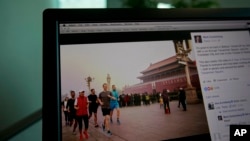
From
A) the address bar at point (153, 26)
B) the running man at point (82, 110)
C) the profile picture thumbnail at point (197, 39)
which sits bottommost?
the running man at point (82, 110)

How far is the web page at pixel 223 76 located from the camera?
1.26 ft

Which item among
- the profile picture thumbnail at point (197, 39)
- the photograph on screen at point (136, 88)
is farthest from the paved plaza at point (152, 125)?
the profile picture thumbnail at point (197, 39)

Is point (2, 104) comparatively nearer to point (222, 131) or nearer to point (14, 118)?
point (14, 118)

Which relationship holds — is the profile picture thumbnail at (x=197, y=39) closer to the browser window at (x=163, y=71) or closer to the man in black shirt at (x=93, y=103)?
the browser window at (x=163, y=71)

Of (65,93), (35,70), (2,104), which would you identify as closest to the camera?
(65,93)

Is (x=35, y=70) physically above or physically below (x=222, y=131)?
above

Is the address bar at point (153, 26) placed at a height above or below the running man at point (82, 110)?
above

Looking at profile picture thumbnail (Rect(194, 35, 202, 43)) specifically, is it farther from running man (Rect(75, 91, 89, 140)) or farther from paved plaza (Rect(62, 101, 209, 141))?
running man (Rect(75, 91, 89, 140))

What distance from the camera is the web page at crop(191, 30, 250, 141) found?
1.26 feet

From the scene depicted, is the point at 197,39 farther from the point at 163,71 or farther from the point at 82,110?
the point at 82,110

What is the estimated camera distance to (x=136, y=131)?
1.20 feet

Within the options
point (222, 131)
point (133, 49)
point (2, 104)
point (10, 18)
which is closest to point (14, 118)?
point (2, 104)

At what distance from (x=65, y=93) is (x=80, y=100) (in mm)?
24

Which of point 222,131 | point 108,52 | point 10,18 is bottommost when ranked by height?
point 222,131
